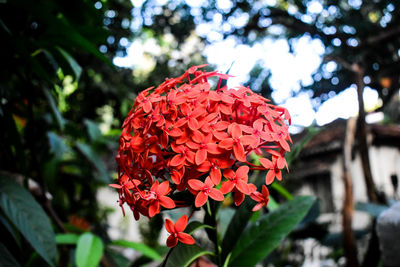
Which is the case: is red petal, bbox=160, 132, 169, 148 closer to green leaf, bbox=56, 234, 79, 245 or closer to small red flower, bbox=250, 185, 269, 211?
small red flower, bbox=250, 185, 269, 211

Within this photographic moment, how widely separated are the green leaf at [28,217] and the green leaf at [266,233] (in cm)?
61

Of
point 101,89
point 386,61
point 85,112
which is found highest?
point 386,61

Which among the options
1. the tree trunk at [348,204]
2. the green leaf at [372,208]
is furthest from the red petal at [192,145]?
the green leaf at [372,208]

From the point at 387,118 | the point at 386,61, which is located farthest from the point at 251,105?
the point at 387,118

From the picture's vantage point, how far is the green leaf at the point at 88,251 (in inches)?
50.6

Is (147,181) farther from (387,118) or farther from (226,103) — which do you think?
(387,118)

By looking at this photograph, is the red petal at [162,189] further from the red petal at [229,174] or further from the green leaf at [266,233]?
the green leaf at [266,233]

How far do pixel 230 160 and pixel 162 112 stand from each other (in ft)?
0.64

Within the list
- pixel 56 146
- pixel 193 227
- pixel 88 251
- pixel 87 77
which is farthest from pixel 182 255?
pixel 87 77

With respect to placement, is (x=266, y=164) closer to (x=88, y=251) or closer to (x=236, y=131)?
(x=236, y=131)

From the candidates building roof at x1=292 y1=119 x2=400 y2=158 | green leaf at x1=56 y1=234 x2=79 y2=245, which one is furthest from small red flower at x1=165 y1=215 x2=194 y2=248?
building roof at x1=292 y1=119 x2=400 y2=158

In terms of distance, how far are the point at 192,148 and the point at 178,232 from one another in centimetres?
18

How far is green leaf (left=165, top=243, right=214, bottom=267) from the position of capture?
728mm

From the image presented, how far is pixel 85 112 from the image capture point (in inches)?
152
